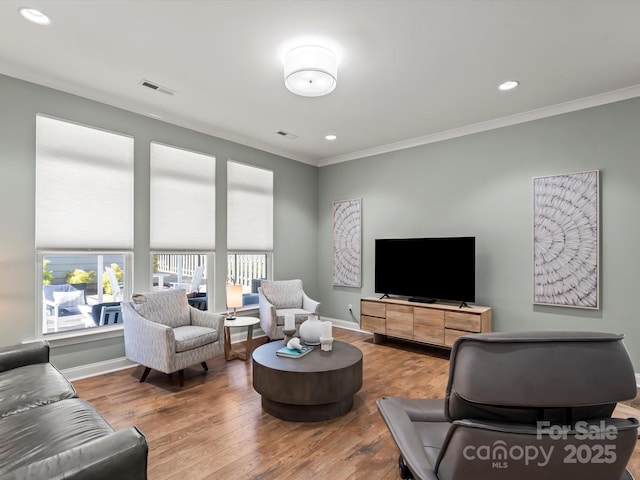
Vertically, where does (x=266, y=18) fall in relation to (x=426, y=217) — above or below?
→ above

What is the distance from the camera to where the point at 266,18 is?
240 cm

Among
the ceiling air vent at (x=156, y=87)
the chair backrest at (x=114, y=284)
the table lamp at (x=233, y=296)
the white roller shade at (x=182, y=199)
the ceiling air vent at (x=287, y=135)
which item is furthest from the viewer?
the ceiling air vent at (x=287, y=135)

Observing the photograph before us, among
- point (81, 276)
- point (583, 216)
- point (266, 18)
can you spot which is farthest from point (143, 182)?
point (583, 216)

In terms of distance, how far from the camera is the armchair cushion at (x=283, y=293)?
4922 mm

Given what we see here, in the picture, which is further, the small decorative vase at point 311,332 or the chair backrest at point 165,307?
the chair backrest at point 165,307

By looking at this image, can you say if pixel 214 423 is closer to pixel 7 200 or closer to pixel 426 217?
pixel 7 200

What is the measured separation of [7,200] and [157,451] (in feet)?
8.38

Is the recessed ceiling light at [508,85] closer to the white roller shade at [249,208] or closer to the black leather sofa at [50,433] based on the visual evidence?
the white roller shade at [249,208]

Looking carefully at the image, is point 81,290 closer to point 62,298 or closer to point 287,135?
point 62,298

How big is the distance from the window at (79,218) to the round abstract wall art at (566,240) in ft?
14.9

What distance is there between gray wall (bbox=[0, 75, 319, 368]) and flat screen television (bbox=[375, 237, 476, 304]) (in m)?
2.27

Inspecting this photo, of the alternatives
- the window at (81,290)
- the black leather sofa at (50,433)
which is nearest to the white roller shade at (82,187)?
the window at (81,290)

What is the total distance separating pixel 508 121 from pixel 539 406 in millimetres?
4014

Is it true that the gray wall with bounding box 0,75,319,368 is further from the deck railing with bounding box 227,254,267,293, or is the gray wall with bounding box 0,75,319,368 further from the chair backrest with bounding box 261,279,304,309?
the chair backrest with bounding box 261,279,304,309
